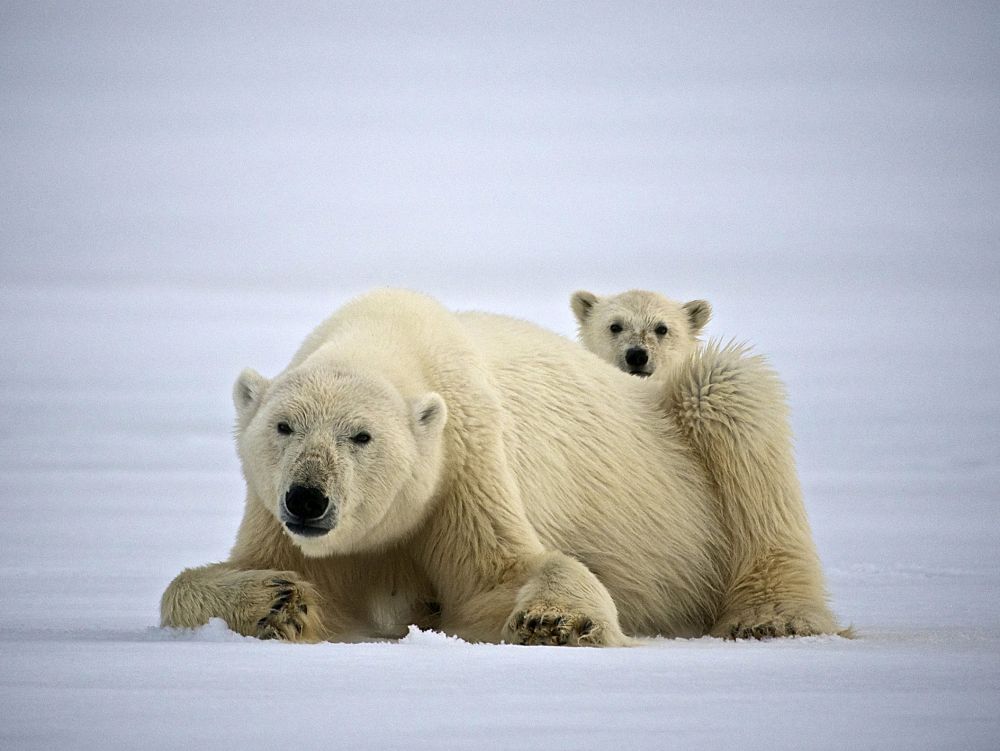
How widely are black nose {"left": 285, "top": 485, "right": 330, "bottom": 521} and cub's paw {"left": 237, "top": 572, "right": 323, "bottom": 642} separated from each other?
34 centimetres

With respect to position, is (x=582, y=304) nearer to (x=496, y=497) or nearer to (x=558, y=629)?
(x=496, y=497)

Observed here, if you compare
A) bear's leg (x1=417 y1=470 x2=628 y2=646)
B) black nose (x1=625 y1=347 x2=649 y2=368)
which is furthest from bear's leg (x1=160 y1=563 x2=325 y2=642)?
black nose (x1=625 y1=347 x2=649 y2=368)

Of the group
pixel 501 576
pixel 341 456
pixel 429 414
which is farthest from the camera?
pixel 501 576

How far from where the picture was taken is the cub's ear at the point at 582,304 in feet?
33.0

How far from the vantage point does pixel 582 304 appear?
1015cm

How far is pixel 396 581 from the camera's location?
5684 mm

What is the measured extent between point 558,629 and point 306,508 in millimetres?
902

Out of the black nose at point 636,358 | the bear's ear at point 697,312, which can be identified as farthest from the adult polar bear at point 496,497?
the bear's ear at point 697,312

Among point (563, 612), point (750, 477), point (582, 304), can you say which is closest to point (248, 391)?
point (563, 612)

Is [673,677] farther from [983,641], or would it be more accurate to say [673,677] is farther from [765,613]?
[765,613]

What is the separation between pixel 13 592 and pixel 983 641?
4.23m

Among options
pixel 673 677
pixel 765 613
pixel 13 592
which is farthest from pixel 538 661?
pixel 13 592

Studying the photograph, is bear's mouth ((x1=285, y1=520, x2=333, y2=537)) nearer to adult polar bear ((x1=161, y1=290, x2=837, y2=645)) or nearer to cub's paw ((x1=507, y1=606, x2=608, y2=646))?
adult polar bear ((x1=161, y1=290, x2=837, y2=645))

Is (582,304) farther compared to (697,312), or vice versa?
(582,304)
